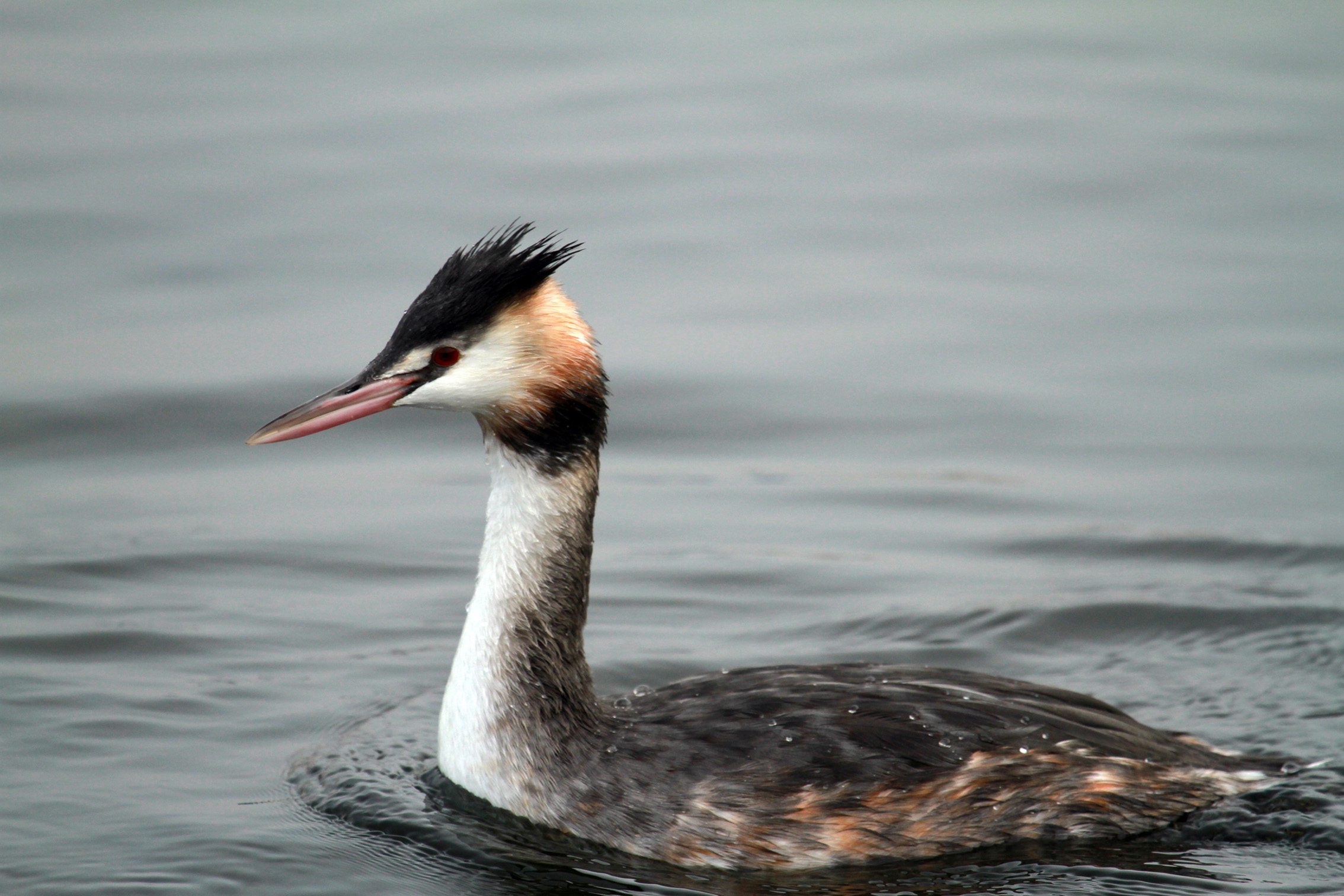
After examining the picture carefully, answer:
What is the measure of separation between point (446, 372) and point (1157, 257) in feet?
28.8

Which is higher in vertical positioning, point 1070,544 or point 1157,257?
point 1157,257

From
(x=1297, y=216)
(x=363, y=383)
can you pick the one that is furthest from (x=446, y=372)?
(x=1297, y=216)

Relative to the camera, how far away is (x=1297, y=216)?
1449 cm

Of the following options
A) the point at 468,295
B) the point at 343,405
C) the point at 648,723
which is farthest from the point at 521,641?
the point at 468,295

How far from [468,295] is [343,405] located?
58 centimetres

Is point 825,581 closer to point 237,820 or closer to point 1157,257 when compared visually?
point 237,820

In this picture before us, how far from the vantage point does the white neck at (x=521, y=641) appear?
263 inches

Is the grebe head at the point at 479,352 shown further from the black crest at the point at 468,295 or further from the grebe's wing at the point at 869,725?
the grebe's wing at the point at 869,725

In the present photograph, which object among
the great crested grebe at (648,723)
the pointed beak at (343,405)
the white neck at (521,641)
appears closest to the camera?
the great crested grebe at (648,723)

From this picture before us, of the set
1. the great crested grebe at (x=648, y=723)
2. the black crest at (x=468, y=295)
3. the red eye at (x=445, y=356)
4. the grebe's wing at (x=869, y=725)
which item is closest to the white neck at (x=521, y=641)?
the great crested grebe at (x=648, y=723)

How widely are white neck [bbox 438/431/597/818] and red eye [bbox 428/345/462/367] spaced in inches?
15.5

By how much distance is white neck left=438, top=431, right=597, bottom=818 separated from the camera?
6.67 m

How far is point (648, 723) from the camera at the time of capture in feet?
21.8

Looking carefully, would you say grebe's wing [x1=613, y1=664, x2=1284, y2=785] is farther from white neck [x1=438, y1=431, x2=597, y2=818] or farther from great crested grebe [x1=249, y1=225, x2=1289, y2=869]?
white neck [x1=438, y1=431, x2=597, y2=818]
